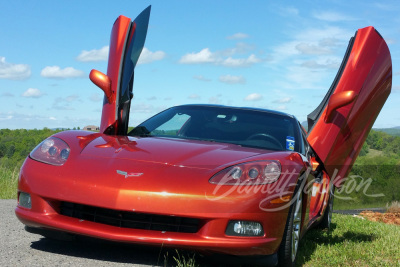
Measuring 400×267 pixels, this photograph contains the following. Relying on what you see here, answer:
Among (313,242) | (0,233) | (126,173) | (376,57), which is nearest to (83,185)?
(126,173)

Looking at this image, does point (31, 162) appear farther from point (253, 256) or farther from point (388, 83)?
point (388, 83)

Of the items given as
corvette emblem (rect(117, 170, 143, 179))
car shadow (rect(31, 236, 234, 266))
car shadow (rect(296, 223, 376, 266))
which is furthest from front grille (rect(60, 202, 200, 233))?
car shadow (rect(296, 223, 376, 266))

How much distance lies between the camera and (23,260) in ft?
10.8

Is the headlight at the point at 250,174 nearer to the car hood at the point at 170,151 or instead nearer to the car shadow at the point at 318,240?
the car hood at the point at 170,151

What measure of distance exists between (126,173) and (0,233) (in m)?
1.53

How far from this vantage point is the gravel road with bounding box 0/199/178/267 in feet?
10.8

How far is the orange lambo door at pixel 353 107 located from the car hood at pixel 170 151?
1.78m

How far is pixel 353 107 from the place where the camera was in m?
5.68

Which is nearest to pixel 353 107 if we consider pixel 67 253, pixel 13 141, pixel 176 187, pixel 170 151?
pixel 170 151

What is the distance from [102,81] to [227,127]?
1254 millimetres

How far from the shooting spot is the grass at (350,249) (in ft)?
13.1

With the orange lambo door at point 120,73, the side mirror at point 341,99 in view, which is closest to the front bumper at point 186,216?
the orange lambo door at point 120,73

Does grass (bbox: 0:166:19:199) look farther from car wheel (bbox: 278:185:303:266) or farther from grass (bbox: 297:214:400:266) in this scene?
car wheel (bbox: 278:185:303:266)

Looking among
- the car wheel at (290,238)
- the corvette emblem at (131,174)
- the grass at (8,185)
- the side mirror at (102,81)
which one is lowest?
the grass at (8,185)
